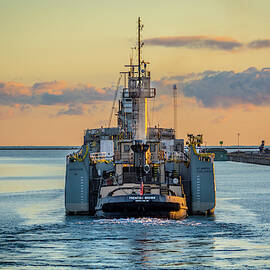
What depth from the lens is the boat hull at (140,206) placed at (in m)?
45.0

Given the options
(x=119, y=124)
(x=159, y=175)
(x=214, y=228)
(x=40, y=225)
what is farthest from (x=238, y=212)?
(x=119, y=124)

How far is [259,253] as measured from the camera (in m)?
35.4

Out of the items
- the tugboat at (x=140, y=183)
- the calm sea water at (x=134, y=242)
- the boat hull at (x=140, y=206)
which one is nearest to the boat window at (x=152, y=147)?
the tugboat at (x=140, y=183)

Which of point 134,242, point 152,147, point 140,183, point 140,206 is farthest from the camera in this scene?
point 152,147

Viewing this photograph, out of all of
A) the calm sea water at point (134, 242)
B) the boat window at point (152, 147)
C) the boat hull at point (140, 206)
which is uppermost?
the boat window at point (152, 147)

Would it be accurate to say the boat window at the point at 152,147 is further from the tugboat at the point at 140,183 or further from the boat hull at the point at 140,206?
the boat hull at the point at 140,206

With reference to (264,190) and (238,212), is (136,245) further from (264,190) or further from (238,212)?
(264,190)

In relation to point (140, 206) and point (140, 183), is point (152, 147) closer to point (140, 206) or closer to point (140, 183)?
point (140, 183)

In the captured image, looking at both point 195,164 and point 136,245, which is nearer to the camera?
point 136,245

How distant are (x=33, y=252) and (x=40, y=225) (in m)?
11.9

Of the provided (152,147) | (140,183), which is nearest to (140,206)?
(140,183)

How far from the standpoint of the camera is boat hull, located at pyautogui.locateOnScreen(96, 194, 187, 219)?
45.0 metres

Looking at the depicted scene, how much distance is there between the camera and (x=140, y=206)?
44.9 m

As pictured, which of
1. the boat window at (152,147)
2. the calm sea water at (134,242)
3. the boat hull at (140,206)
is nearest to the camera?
the calm sea water at (134,242)
